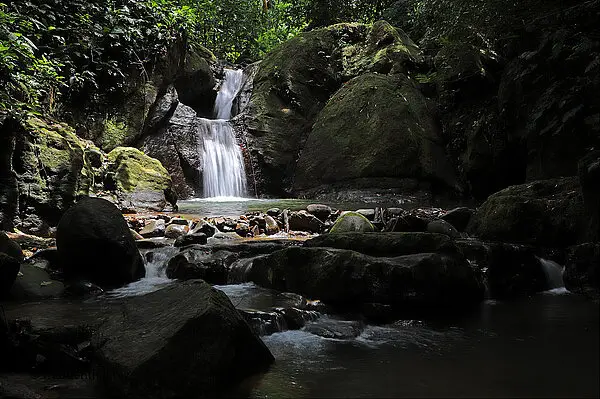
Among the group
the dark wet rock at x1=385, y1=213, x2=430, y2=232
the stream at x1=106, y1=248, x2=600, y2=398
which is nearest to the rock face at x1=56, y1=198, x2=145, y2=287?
the stream at x1=106, y1=248, x2=600, y2=398

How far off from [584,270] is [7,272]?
611 centimetres

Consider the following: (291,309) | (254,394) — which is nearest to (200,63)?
(291,309)

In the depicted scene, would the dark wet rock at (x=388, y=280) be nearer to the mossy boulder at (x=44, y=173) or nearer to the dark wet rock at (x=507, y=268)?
the dark wet rock at (x=507, y=268)

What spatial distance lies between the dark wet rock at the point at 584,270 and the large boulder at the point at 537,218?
72cm

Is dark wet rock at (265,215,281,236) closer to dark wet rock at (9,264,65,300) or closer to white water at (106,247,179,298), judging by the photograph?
white water at (106,247,179,298)

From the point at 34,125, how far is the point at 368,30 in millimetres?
13018

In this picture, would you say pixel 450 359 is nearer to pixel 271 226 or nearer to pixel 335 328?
pixel 335 328

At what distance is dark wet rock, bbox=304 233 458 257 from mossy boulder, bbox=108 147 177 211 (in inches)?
242


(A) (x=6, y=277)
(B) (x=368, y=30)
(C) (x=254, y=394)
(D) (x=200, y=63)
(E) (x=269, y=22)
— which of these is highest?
(E) (x=269, y=22)

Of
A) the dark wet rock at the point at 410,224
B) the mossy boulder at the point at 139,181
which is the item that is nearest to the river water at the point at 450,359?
the dark wet rock at the point at 410,224

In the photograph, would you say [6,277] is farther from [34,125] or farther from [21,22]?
[21,22]

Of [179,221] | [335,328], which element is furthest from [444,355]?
[179,221]

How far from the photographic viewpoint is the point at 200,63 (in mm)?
16516

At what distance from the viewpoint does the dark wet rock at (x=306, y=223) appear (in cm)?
877
